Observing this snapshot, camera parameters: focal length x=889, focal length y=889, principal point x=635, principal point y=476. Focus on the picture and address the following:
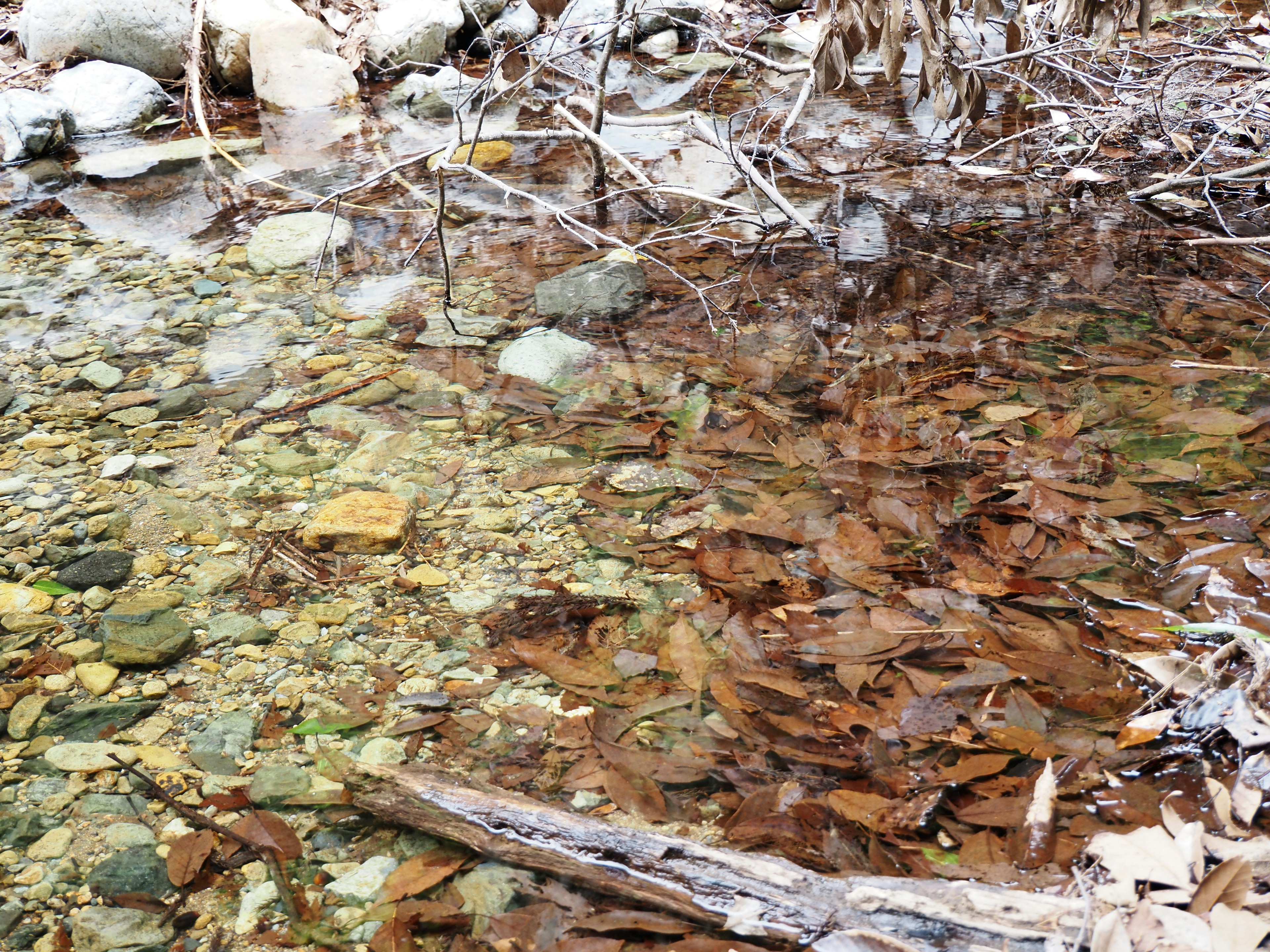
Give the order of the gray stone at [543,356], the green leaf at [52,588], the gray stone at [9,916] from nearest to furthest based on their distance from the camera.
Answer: the gray stone at [9,916] < the green leaf at [52,588] < the gray stone at [543,356]

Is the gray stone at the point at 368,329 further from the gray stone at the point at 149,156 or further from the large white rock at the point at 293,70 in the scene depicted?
the large white rock at the point at 293,70

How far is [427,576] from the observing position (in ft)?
8.34

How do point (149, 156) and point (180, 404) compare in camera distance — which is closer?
point (180, 404)

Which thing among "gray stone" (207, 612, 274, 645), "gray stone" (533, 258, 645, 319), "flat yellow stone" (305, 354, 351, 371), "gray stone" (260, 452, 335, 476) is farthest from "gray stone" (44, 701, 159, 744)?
"gray stone" (533, 258, 645, 319)

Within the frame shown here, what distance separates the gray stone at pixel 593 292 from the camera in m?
3.94

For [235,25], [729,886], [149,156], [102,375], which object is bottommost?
[149,156]

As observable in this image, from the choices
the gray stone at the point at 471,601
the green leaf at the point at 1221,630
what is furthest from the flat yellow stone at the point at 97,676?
the green leaf at the point at 1221,630

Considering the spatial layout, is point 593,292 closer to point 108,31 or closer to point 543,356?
point 543,356

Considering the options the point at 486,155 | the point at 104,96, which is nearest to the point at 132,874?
the point at 486,155

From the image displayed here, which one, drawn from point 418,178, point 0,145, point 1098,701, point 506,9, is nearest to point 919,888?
point 1098,701

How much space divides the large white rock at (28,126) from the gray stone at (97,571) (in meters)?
5.69

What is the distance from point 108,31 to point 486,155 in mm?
4187

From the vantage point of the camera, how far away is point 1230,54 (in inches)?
172

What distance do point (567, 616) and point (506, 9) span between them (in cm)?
896
